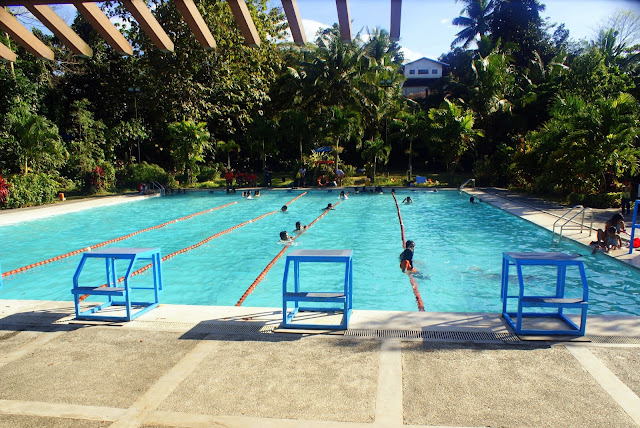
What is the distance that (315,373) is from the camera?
12.8ft

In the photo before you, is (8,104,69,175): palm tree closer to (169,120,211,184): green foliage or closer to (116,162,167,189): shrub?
(116,162,167,189): shrub

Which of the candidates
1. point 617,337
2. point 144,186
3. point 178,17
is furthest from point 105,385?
point 178,17

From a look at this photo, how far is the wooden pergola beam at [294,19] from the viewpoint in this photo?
4195 millimetres

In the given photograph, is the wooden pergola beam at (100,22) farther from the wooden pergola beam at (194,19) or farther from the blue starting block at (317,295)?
the blue starting block at (317,295)

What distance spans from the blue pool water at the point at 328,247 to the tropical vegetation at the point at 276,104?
5788 millimetres

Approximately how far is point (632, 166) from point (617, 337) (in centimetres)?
1301

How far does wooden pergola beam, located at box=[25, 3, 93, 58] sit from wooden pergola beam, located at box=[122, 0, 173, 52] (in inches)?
32.0

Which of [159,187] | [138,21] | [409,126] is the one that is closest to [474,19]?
[409,126]

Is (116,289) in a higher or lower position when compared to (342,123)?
lower

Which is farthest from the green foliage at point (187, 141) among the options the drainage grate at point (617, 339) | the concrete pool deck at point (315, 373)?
the drainage grate at point (617, 339)

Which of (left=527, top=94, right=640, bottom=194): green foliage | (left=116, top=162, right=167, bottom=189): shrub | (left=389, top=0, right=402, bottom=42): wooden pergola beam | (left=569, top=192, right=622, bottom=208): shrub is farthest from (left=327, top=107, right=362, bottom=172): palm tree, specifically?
(left=389, top=0, right=402, bottom=42): wooden pergola beam

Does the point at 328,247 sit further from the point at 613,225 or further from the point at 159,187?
the point at 159,187

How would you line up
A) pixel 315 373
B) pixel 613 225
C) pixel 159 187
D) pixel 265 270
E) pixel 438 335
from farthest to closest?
pixel 159 187
pixel 613 225
pixel 265 270
pixel 438 335
pixel 315 373

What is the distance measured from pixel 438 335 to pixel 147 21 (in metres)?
4.46
